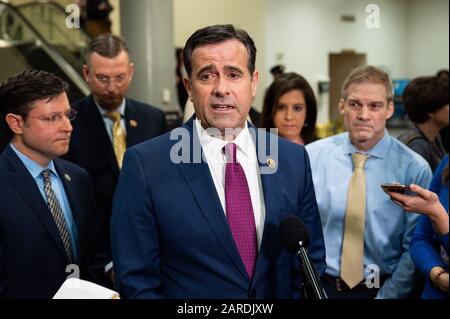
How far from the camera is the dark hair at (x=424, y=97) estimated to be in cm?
269

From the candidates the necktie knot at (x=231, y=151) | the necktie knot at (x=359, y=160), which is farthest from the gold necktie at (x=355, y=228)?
the necktie knot at (x=231, y=151)

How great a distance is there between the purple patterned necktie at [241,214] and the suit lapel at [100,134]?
0.72m

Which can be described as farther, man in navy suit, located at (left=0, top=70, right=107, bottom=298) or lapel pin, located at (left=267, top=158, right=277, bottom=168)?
man in navy suit, located at (left=0, top=70, right=107, bottom=298)

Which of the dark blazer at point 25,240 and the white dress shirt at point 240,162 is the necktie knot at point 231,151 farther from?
the dark blazer at point 25,240

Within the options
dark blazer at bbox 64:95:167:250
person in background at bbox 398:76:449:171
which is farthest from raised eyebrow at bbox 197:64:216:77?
person in background at bbox 398:76:449:171

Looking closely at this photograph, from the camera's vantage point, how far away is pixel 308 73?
7.29 metres

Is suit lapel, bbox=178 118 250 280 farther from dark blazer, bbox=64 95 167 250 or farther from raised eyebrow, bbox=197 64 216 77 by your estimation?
dark blazer, bbox=64 95 167 250

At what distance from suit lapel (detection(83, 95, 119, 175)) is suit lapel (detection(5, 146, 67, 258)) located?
327 mm

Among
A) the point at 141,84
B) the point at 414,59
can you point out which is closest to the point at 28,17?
the point at 414,59

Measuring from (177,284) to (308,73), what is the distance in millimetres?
6181

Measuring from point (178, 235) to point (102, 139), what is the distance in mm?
776

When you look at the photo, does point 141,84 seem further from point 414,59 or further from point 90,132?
point 414,59

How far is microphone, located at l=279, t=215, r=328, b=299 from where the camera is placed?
1082mm

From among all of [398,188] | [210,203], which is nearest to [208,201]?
[210,203]
